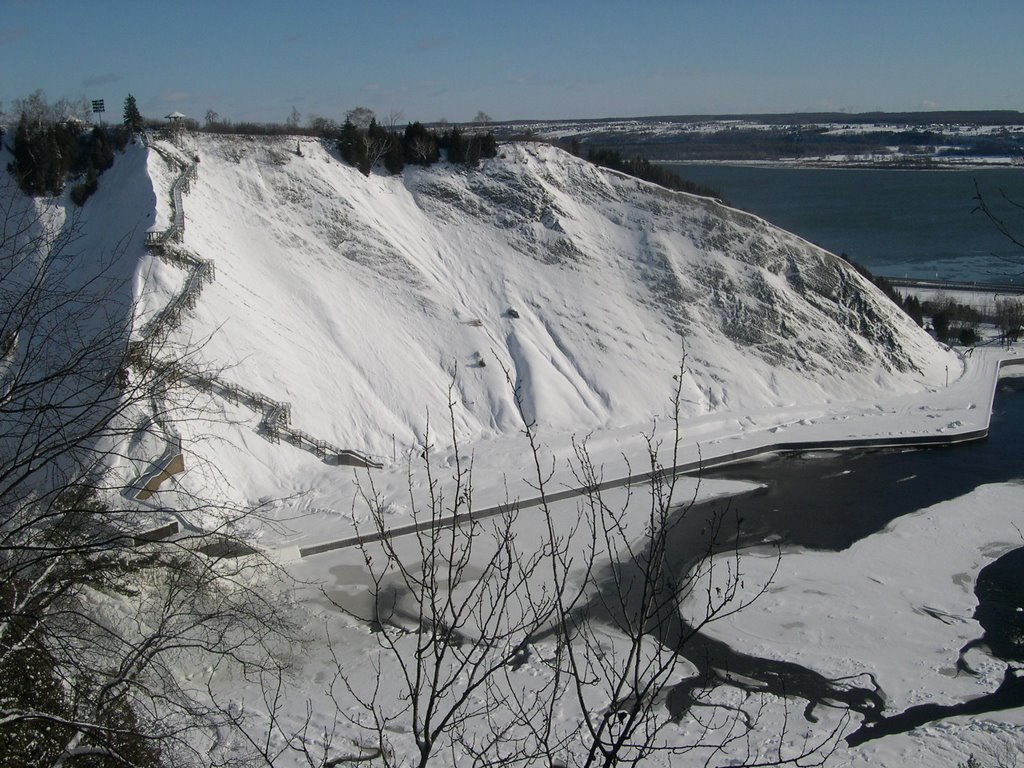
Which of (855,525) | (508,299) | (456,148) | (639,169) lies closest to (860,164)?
(639,169)

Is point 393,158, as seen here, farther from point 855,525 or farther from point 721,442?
point 855,525

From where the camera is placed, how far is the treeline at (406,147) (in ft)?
109

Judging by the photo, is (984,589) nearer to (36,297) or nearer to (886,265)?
(36,297)

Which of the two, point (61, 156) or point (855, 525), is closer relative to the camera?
→ point (855, 525)

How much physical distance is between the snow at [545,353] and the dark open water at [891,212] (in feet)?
37.5

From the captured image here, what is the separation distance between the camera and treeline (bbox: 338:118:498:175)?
33156 mm

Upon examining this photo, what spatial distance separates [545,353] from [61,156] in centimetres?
1870

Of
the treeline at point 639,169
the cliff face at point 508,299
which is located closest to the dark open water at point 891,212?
the cliff face at point 508,299

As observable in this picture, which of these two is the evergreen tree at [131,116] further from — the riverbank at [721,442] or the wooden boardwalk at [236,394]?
the riverbank at [721,442]

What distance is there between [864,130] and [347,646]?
198435mm

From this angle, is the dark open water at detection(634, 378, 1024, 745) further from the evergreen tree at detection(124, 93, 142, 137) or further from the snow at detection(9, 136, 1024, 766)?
the evergreen tree at detection(124, 93, 142, 137)

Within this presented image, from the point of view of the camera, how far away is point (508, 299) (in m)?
29.8

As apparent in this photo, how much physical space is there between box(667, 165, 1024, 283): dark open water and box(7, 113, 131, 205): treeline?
35759 millimetres

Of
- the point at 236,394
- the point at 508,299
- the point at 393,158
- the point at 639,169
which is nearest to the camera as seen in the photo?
the point at 236,394
